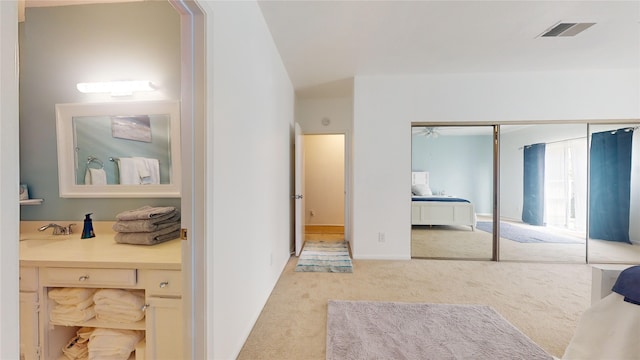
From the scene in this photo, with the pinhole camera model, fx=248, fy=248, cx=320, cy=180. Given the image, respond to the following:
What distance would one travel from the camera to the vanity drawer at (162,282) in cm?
125

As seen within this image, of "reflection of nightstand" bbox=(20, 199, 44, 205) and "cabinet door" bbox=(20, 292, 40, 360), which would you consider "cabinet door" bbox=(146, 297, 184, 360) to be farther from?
"reflection of nightstand" bbox=(20, 199, 44, 205)

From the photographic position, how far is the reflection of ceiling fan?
3.50 meters

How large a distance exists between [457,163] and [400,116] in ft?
3.53

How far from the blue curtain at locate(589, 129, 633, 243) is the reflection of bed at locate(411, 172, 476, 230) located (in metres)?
1.48

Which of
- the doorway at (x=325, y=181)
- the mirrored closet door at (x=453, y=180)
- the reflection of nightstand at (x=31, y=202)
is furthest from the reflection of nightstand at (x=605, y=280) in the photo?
the doorway at (x=325, y=181)

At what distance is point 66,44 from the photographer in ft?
5.77

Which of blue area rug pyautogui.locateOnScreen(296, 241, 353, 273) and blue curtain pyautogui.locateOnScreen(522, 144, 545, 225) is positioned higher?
blue curtain pyautogui.locateOnScreen(522, 144, 545, 225)

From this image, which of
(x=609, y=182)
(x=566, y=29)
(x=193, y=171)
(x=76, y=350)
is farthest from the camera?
(x=609, y=182)

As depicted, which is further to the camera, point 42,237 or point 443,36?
point 443,36

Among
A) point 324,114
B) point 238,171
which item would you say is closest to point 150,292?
point 238,171

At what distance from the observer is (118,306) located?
4.25ft
